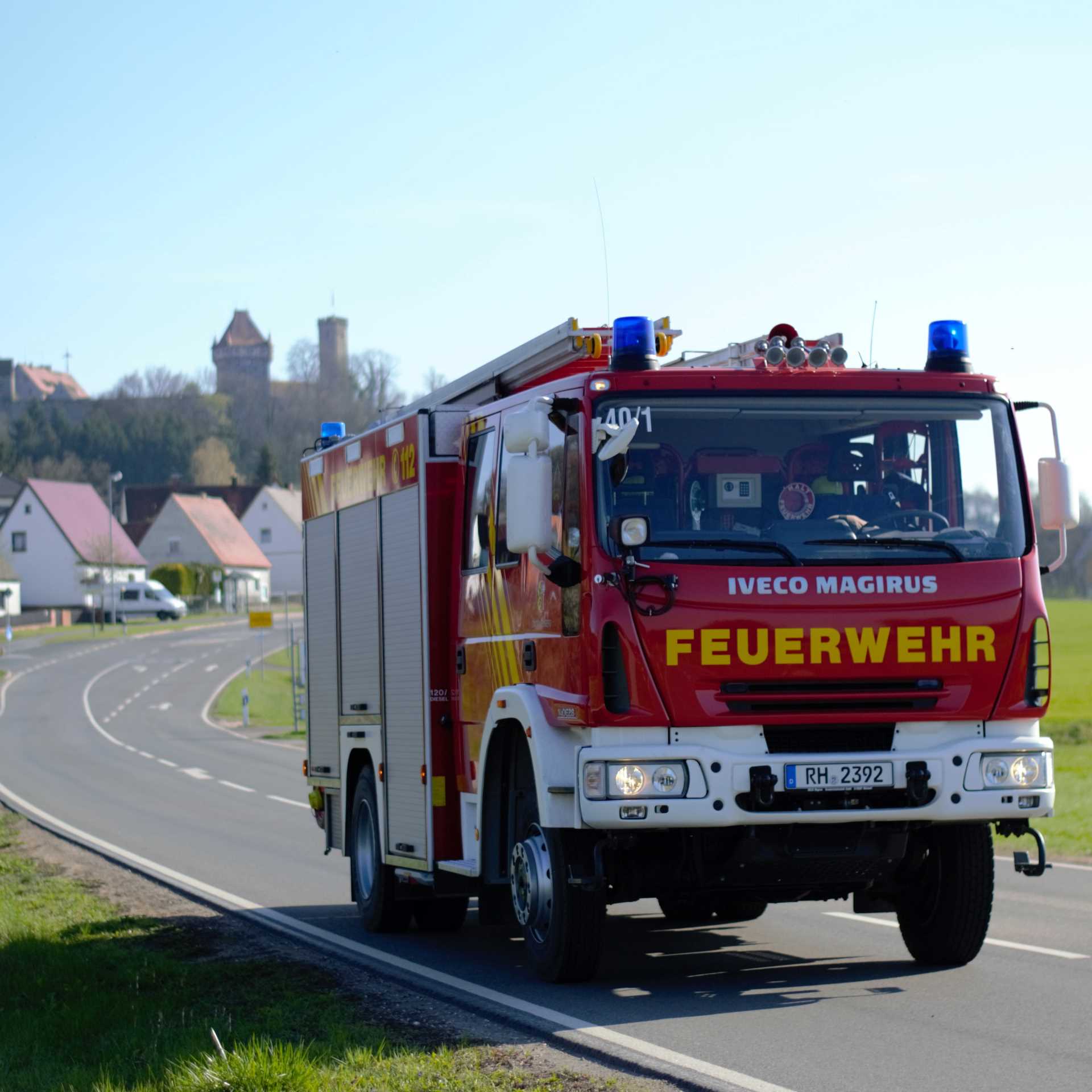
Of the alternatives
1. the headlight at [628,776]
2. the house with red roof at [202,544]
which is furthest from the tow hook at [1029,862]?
the house with red roof at [202,544]

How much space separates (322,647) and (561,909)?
15.8 feet

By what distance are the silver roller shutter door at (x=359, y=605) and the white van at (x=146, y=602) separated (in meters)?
94.6

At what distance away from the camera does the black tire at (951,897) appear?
9.38 meters

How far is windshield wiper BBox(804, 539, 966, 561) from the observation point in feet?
28.0

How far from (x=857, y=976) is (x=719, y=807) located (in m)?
1.74

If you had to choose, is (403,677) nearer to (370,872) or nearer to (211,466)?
(370,872)

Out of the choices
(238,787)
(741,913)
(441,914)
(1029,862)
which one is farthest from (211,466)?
(1029,862)

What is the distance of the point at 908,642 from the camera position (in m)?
8.48

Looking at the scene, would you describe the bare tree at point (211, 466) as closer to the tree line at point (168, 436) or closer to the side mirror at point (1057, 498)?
the tree line at point (168, 436)

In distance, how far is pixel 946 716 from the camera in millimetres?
8547

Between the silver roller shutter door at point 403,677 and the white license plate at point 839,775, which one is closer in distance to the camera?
the white license plate at point 839,775

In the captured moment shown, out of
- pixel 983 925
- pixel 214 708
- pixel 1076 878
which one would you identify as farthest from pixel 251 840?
Result: pixel 214 708

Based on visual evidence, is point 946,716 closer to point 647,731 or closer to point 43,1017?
point 647,731

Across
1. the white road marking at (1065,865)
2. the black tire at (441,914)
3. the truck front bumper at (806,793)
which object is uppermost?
the truck front bumper at (806,793)
